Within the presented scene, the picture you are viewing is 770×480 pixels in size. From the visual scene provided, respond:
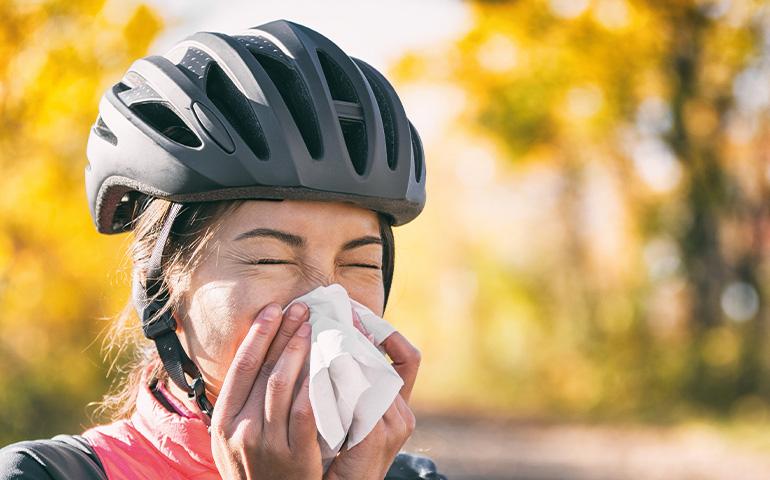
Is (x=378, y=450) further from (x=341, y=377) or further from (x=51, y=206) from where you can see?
(x=51, y=206)

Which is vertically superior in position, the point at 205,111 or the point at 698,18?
the point at 698,18

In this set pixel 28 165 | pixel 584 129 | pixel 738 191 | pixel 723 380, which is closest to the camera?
pixel 28 165

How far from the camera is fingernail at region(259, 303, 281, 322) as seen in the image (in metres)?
2.15

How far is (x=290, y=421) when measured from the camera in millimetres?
2061

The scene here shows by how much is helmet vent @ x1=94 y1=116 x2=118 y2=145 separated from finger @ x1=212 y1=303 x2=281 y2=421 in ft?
2.46

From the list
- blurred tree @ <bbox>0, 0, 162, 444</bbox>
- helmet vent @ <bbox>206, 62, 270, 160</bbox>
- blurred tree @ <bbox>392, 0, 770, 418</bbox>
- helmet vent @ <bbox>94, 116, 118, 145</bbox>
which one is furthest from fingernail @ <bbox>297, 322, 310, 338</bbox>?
blurred tree @ <bbox>392, 0, 770, 418</bbox>

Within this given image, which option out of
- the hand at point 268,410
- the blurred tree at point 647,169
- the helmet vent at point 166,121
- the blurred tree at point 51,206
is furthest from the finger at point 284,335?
the blurred tree at point 647,169

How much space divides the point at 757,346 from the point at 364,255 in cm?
1515

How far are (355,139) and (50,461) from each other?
1.04 m

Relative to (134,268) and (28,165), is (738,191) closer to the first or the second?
(28,165)

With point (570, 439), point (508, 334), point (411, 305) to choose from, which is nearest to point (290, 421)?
point (570, 439)

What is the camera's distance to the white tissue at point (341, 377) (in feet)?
6.82

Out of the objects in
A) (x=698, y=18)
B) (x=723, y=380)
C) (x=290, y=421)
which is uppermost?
(x=698, y=18)

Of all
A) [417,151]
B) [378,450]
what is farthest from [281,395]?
[417,151]
